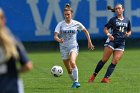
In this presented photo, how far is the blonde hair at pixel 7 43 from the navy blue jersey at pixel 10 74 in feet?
0.51

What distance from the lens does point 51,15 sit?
3316cm

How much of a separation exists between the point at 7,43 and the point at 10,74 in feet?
1.81

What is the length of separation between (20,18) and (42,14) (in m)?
1.27

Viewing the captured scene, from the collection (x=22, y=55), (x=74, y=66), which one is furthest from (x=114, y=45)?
(x=22, y=55)

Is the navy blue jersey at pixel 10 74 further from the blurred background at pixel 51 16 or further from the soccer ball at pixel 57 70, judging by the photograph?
the blurred background at pixel 51 16

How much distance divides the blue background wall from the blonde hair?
2510cm

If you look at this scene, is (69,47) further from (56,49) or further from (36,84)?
(56,49)

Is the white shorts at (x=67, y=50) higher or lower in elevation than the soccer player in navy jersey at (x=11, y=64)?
lower

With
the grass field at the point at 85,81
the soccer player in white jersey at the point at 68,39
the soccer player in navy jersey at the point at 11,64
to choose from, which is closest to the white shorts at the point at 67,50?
the soccer player in white jersey at the point at 68,39

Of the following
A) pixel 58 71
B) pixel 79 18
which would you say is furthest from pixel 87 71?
pixel 79 18

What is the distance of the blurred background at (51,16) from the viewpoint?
107ft

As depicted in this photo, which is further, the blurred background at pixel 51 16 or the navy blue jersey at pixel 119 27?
the blurred background at pixel 51 16

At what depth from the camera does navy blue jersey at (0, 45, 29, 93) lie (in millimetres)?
7715

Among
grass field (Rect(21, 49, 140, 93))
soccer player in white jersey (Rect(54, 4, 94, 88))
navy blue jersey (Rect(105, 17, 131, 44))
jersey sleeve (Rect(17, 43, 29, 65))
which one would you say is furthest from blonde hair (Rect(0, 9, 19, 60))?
navy blue jersey (Rect(105, 17, 131, 44))
